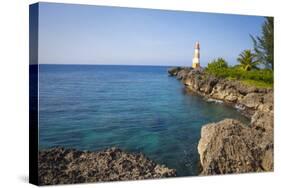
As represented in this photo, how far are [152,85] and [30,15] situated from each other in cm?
249

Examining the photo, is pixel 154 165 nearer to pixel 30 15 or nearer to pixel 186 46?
Answer: pixel 186 46

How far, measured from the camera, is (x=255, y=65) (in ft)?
35.5

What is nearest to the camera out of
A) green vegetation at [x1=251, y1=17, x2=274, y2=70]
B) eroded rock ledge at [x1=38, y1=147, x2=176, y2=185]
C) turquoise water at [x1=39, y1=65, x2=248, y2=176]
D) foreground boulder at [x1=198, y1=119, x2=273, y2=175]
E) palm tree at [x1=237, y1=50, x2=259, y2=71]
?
eroded rock ledge at [x1=38, y1=147, x2=176, y2=185]

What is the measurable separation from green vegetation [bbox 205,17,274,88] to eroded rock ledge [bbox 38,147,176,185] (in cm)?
231

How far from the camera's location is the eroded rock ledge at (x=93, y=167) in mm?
8664

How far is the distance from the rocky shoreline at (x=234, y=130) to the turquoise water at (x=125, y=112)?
174 millimetres

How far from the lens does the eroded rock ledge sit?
8.66 m

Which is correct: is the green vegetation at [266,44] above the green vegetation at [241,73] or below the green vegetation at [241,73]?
above

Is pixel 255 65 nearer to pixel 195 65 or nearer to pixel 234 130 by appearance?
pixel 195 65

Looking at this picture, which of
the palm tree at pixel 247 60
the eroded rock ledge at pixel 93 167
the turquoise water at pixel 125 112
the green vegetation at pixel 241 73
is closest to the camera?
the eroded rock ledge at pixel 93 167

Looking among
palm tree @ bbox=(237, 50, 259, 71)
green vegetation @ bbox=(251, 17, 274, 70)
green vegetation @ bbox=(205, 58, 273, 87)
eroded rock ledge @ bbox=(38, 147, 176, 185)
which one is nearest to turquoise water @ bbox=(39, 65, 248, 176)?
eroded rock ledge @ bbox=(38, 147, 176, 185)

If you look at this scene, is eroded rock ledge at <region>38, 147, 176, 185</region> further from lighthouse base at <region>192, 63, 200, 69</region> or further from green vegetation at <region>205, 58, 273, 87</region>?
green vegetation at <region>205, 58, 273, 87</region>

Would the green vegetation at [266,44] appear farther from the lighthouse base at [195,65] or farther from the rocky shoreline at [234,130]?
the lighthouse base at [195,65]

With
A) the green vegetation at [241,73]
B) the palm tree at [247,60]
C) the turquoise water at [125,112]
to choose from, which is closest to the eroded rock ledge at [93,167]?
the turquoise water at [125,112]
